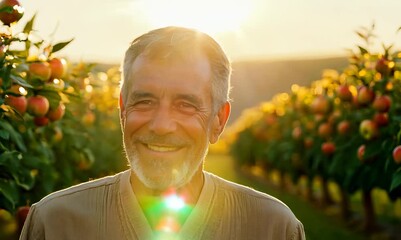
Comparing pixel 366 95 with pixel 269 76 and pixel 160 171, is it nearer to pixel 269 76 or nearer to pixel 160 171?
pixel 160 171

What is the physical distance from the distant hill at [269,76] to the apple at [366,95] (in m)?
84.4

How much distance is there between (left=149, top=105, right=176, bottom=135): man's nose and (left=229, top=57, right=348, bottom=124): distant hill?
89.0m

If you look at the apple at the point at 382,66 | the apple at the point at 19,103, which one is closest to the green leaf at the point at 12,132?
the apple at the point at 19,103

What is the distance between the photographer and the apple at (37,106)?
482 cm

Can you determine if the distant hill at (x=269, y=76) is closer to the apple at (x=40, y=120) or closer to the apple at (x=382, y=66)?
the apple at (x=382, y=66)

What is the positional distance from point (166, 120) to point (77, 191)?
48 centimetres

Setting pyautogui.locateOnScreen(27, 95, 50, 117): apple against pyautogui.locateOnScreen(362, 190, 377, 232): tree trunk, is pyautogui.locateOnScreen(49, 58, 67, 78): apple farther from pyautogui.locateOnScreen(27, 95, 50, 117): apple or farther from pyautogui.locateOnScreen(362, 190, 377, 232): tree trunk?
pyautogui.locateOnScreen(362, 190, 377, 232): tree trunk

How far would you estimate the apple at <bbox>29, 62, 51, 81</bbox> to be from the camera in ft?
15.9

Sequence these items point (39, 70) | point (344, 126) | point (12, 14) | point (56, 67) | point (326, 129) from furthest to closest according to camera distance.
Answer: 1. point (326, 129)
2. point (344, 126)
3. point (56, 67)
4. point (39, 70)
5. point (12, 14)

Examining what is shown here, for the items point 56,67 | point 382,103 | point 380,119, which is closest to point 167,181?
point 56,67

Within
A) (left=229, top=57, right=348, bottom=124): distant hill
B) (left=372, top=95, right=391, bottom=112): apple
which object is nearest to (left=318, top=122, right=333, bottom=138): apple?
(left=372, top=95, right=391, bottom=112): apple

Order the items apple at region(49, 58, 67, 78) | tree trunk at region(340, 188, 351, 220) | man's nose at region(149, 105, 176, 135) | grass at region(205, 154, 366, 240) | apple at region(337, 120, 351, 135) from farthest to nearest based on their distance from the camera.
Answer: tree trunk at region(340, 188, 351, 220) → grass at region(205, 154, 366, 240) → apple at region(337, 120, 351, 135) → apple at region(49, 58, 67, 78) → man's nose at region(149, 105, 176, 135)

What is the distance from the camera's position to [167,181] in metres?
2.89

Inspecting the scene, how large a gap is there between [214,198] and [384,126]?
187 inches
